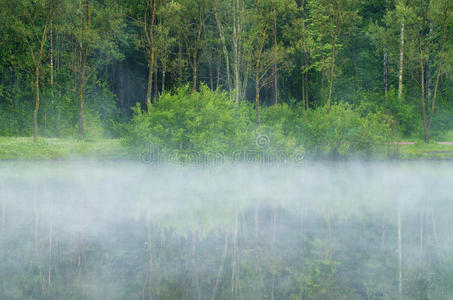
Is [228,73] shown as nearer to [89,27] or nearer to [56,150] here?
[89,27]

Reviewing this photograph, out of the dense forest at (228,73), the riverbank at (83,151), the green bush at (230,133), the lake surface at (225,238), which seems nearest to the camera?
the lake surface at (225,238)

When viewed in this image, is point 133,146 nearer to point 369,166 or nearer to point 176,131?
point 176,131

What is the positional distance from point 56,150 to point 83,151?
4.78ft

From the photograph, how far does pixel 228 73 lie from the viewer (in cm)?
4662

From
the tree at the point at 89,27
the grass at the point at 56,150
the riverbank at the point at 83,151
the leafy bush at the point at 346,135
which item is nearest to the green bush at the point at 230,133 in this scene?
the leafy bush at the point at 346,135

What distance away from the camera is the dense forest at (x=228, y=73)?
26984 millimetres

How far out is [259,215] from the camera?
13.8 meters

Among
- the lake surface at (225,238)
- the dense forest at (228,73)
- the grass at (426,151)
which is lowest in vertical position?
the lake surface at (225,238)

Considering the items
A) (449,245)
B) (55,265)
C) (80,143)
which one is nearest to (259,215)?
(449,245)

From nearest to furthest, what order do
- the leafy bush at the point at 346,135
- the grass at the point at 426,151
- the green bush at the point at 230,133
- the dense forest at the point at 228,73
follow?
1. the green bush at the point at 230,133
2. the dense forest at the point at 228,73
3. the leafy bush at the point at 346,135
4. the grass at the point at 426,151

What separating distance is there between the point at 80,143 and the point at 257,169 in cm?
1353

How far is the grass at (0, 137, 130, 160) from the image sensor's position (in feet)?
96.8

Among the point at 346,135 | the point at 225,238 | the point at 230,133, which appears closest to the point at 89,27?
the point at 230,133

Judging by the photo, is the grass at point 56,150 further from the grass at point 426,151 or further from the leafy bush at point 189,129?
the grass at point 426,151
